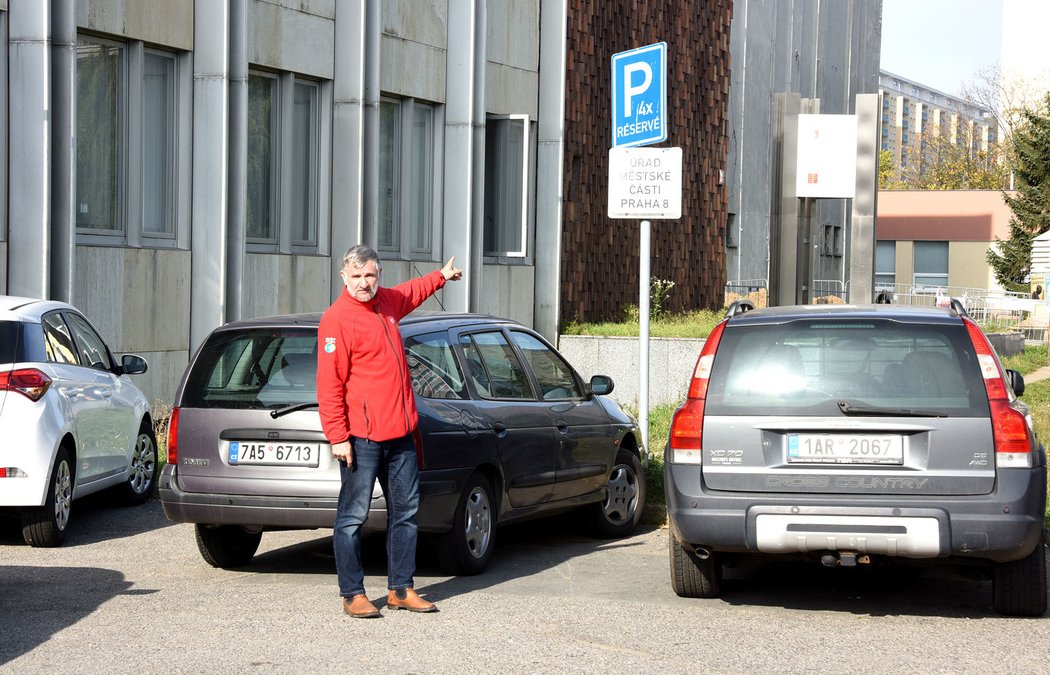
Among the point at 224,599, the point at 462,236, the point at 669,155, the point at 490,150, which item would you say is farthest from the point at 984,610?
the point at 490,150

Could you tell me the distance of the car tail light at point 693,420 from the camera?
7.45 metres

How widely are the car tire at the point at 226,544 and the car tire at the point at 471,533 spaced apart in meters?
1.25

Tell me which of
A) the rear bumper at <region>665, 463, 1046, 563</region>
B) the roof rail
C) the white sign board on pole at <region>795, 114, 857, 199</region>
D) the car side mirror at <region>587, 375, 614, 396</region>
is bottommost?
the rear bumper at <region>665, 463, 1046, 563</region>

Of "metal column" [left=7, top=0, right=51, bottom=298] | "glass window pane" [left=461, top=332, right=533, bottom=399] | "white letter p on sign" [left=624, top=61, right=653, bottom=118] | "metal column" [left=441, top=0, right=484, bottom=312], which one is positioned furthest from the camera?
"metal column" [left=441, top=0, right=484, bottom=312]

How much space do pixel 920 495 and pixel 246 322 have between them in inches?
148

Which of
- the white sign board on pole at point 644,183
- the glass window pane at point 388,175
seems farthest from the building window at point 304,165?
the white sign board on pole at point 644,183

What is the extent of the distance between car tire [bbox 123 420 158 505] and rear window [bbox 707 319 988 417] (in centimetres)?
→ 567

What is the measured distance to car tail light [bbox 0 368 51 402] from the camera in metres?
9.32

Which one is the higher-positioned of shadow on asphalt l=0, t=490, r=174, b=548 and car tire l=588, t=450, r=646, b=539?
car tire l=588, t=450, r=646, b=539

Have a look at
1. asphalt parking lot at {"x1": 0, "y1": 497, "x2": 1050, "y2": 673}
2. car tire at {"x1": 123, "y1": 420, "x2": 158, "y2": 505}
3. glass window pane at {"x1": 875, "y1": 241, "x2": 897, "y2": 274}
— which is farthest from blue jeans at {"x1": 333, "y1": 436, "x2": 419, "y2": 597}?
glass window pane at {"x1": 875, "y1": 241, "x2": 897, "y2": 274}

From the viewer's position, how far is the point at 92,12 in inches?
569

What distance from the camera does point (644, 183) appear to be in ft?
38.2

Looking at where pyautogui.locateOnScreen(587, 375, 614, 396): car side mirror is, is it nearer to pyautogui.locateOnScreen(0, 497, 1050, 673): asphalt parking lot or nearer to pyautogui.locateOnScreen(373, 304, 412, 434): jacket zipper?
pyautogui.locateOnScreen(0, 497, 1050, 673): asphalt parking lot

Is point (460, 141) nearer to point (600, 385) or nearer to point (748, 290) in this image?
point (600, 385)
